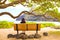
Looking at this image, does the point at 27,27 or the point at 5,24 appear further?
the point at 5,24

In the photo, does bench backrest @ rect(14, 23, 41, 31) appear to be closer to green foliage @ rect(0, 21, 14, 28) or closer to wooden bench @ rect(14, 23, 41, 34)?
wooden bench @ rect(14, 23, 41, 34)

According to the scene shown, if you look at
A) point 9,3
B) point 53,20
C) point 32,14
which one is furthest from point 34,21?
point 9,3

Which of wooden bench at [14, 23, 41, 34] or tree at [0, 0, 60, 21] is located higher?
tree at [0, 0, 60, 21]

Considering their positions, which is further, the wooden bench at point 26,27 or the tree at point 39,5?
the tree at point 39,5

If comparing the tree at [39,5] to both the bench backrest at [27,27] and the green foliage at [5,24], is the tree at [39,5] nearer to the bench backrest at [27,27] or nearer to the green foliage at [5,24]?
the green foliage at [5,24]

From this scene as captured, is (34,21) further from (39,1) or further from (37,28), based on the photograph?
(39,1)

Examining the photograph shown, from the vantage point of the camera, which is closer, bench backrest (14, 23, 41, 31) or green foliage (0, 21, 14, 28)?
bench backrest (14, 23, 41, 31)

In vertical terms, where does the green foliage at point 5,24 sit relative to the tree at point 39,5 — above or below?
below

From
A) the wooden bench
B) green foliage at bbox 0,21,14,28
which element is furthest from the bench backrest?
green foliage at bbox 0,21,14,28

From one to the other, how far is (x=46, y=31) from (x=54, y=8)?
1.98ft

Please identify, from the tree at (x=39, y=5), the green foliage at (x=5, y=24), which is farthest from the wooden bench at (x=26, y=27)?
the tree at (x=39, y=5)

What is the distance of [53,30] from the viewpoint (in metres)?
3.75

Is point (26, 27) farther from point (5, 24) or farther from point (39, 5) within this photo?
point (39, 5)

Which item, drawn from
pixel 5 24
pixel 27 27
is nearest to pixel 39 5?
pixel 27 27
